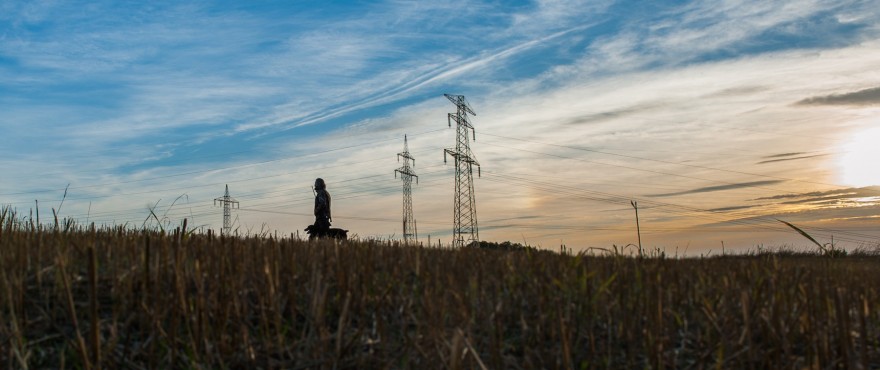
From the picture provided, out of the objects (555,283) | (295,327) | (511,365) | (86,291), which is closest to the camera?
(511,365)

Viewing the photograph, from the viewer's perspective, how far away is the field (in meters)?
4.61

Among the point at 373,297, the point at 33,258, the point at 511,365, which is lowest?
the point at 511,365

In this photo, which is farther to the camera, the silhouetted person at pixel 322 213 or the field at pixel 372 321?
the silhouetted person at pixel 322 213

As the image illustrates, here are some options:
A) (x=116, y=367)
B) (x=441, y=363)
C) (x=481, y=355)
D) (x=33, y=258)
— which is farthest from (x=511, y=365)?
(x=33, y=258)

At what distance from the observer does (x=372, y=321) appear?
17.6 ft

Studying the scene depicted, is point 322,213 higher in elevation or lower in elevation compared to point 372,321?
higher

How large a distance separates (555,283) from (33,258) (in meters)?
4.98

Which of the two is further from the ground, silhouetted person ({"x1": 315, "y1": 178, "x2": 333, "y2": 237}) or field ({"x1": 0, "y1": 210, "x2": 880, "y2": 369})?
silhouetted person ({"x1": 315, "y1": 178, "x2": 333, "y2": 237})

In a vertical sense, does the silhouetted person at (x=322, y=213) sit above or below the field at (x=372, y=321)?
above

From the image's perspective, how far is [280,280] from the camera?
19.2ft

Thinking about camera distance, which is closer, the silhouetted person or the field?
the field

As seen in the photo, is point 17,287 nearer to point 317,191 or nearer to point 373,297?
point 373,297

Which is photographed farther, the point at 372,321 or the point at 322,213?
the point at 322,213

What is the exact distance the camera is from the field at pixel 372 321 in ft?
15.1
